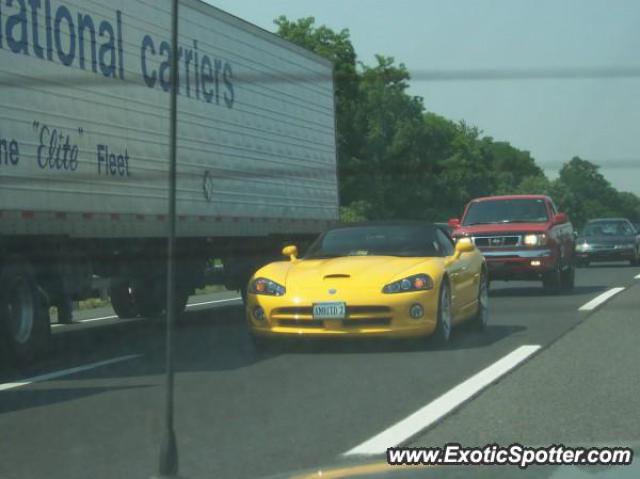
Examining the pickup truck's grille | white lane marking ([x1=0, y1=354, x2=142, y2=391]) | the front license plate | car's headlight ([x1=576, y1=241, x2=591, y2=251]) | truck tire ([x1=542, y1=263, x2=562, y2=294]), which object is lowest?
white lane marking ([x1=0, y1=354, x2=142, y2=391])

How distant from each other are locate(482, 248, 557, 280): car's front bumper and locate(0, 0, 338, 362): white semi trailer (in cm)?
283

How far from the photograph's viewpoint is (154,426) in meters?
7.78

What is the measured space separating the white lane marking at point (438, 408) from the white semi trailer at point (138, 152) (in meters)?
4.06

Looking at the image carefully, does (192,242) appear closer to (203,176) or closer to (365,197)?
(203,176)

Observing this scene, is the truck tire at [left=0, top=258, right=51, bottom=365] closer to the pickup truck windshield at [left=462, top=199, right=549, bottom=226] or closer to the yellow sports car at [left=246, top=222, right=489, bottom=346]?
the yellow sports car at [left=246, top=222, right=489, bottom=346]

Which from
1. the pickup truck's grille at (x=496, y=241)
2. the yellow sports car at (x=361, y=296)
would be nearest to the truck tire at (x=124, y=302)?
the yellow sports car at (x=361, y=296)

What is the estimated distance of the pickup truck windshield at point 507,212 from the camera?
72.8ft

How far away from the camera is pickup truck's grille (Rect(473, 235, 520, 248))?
21.5m

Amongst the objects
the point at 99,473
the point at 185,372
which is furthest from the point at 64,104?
the point at 99,473

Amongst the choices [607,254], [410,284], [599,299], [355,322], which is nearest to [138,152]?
[355,322]

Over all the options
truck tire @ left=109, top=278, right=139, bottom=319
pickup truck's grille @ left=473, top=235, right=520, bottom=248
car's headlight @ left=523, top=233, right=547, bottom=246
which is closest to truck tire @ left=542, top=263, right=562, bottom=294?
car's headlight @ left=523, top=233, right=547, bottom=246

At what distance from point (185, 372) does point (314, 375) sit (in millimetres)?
1084

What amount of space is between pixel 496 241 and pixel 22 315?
37.4 ft

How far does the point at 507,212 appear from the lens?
22.5 meters
